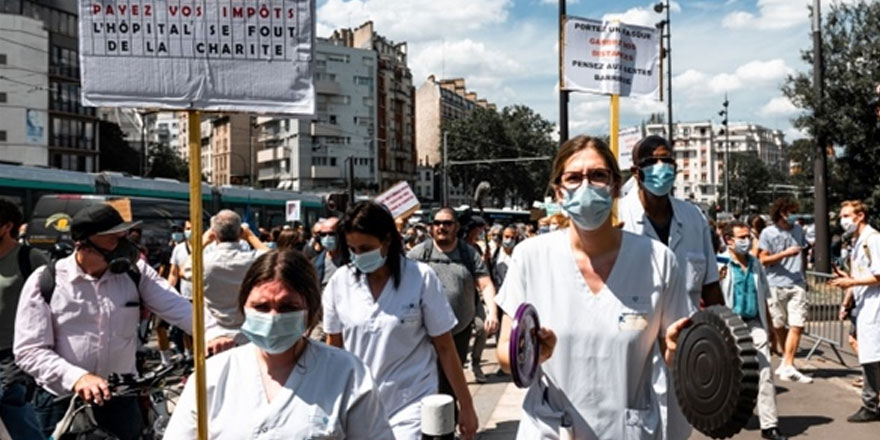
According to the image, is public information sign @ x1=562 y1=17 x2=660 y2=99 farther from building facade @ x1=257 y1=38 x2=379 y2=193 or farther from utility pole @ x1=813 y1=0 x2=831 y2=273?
building facade @ x1=257 y1=38 x2=379 y2=193

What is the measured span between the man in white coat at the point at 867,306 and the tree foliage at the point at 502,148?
243 feet

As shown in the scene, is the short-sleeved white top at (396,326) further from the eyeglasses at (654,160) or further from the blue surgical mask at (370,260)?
the eyeglasses at (654,160)

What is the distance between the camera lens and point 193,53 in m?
3.12

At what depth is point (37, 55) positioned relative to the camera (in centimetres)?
6100

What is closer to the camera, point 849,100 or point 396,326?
point 396,326

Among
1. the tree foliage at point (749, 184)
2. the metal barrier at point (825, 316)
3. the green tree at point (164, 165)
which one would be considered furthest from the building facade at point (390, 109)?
the metal barrier at point (825, 316)

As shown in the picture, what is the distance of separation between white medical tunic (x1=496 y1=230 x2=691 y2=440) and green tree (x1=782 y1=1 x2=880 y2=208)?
52.1ft

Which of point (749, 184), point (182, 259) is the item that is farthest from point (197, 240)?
point (749, 184)

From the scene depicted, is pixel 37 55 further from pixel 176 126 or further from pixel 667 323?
pixel 176 126

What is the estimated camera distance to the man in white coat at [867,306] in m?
6.87

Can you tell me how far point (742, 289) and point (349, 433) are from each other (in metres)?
5.68

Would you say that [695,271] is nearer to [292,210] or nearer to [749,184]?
Answer: [292,210]

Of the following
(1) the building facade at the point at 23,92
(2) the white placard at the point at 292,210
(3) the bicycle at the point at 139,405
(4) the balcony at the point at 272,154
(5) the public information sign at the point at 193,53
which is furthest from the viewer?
(4) the balcony at the point at 272,154

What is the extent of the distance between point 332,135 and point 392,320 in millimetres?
81408
